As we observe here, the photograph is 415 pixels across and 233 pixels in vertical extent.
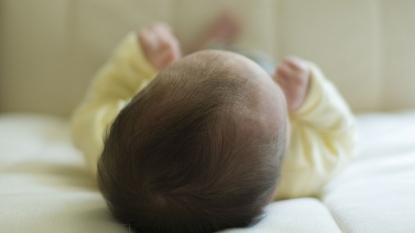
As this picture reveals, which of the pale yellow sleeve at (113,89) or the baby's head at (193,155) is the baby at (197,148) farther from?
the pale yellow sleeve at (113,89)

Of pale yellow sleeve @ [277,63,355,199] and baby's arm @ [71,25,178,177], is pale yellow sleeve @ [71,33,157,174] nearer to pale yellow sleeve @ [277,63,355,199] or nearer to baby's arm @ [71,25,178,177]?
baby's arm @ [71,25,178,177]

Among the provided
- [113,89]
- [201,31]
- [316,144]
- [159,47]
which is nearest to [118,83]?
[113,89]

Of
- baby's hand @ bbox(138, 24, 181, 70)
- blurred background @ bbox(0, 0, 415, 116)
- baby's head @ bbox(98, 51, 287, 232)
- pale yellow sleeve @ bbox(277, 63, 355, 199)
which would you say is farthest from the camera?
blurred background @ bbox(0, 0, 415, 116)

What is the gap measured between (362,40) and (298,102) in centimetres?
47

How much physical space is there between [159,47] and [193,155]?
46cm

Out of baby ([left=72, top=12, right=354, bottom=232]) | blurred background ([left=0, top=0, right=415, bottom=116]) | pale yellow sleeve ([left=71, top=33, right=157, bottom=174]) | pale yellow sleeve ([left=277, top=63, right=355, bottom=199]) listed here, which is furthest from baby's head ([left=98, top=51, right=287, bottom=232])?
blurred background ([left=0, top=0, right=415, bottom=116])

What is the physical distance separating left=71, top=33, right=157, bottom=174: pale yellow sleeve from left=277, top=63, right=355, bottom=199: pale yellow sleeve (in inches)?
12.0

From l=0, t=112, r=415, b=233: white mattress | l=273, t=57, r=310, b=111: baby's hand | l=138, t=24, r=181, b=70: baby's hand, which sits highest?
A: l=138, t=24, r=181, b=70: baby's hand

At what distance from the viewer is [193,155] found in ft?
1.61

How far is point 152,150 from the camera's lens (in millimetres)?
496

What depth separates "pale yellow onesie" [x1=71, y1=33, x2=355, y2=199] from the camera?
0.77 metres

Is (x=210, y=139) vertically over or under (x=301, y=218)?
over

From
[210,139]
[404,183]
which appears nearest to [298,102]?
[404,183]

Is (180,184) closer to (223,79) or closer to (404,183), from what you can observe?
(223,79)
